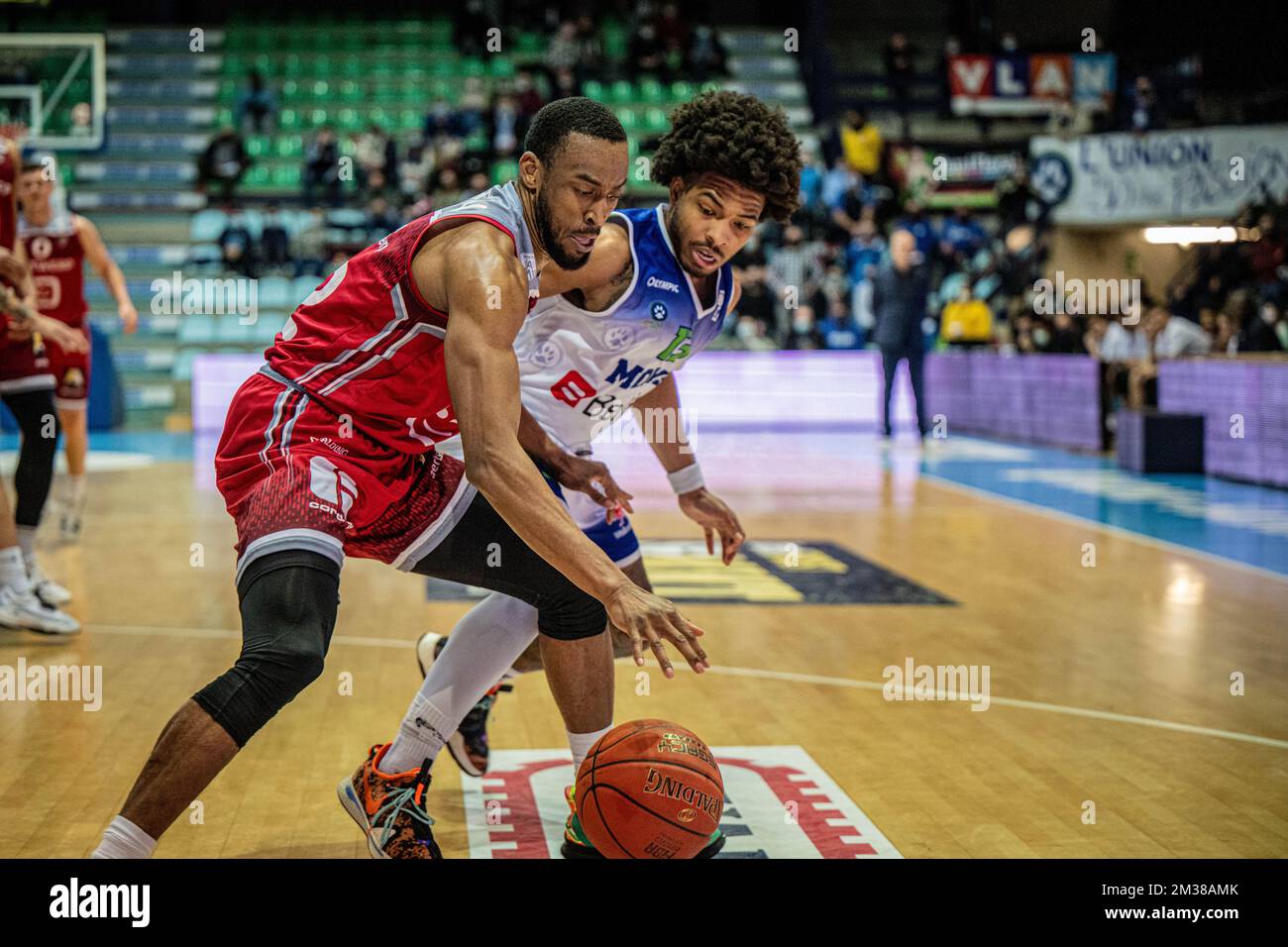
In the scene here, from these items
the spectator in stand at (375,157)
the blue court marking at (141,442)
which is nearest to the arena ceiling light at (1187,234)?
the spectator in stand at (375,157)

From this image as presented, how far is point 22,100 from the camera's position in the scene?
17.0 metres

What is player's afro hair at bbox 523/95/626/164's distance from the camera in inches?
111

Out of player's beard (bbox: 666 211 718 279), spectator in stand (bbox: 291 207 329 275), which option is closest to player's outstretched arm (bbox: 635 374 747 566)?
player's beard (bbox: 666 211 718 279)

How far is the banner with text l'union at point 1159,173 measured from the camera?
19.6 meters

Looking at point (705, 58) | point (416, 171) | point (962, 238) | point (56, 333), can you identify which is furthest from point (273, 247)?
point (56, 333)

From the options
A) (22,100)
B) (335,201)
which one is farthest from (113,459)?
(335,201)

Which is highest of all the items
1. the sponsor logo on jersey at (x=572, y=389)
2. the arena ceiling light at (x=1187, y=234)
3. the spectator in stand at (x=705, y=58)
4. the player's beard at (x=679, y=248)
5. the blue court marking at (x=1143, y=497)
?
the spectator in stand at (x=705, y=58)

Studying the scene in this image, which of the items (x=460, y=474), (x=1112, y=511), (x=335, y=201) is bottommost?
(x=1112, y=511)

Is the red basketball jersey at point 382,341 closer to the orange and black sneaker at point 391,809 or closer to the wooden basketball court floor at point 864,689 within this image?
the orange and black sneaker at point 391,809

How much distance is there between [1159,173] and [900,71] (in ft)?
16.6

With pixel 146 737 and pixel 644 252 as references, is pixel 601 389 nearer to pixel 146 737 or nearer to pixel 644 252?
pixel 644 252

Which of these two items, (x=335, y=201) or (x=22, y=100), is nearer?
(x=22, y=100)

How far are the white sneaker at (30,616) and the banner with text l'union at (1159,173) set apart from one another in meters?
17.3

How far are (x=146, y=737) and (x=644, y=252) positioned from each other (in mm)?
2054
